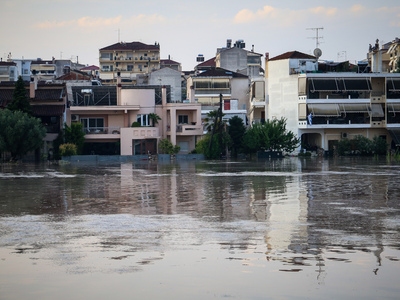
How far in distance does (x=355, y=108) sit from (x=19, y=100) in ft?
119

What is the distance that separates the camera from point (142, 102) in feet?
253

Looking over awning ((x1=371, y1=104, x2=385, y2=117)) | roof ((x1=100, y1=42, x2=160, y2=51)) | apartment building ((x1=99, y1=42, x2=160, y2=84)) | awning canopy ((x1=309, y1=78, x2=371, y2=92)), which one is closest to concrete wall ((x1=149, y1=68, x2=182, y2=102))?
awning canopy ((x1=309, y1=78, x2=371, y2=92))

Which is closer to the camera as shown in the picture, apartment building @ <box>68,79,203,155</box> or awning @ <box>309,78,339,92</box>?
apartment building @ <box>68,79,203,155</box>

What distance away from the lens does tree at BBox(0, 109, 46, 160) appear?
196 ft

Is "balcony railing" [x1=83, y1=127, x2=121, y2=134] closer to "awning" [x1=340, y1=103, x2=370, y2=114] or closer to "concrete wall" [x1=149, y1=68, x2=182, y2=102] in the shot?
"awning" [x1=340, y1=103, x2=370, y2=114]

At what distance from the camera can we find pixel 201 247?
42.1 feet

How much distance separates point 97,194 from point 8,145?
123 ft

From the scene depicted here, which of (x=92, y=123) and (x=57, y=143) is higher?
(x=92, y=123)

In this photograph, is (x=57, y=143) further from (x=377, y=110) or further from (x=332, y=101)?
(x=377, y=110)

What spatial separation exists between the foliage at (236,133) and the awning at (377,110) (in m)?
14.9

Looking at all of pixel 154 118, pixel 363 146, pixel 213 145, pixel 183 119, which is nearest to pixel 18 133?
pixel 154 118

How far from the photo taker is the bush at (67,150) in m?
67.4

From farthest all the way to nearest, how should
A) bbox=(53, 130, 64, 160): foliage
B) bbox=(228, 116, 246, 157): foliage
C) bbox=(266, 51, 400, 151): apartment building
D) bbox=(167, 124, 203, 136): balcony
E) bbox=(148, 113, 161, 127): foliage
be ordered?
bbox=(266, 51, 400, 151): apartment building < bbox=(167, 124, 203, 136): balcony < bbox=(228, 116, 246, 157): foliage < bbox=(148, 113, 161, 127): foliage < bbox=(53, 130, 64, 160): foliage

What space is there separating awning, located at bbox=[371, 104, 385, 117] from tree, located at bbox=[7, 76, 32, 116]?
123 feet
